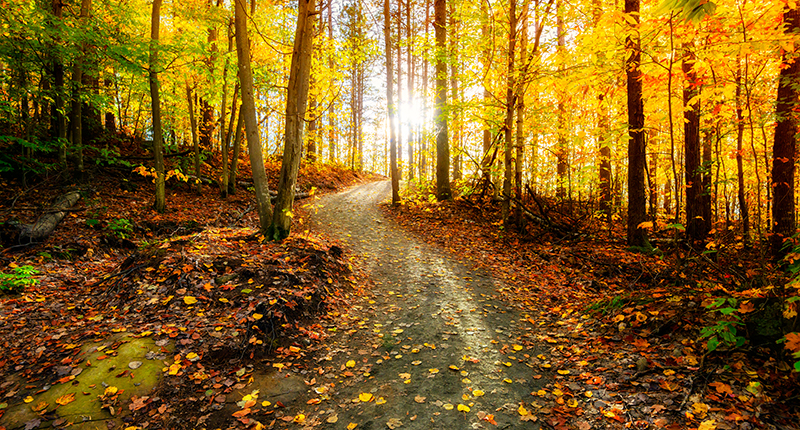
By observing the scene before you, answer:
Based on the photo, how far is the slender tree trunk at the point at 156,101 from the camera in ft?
26.8

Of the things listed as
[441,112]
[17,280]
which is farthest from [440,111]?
[17,280]

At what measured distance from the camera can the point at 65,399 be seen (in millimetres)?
3062

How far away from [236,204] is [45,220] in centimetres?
522

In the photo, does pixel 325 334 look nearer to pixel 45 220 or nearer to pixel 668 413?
pixel 668 413

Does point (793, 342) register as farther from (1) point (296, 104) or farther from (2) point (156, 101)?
Result: (2) point (156, 101)

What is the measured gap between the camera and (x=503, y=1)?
28.0 ft

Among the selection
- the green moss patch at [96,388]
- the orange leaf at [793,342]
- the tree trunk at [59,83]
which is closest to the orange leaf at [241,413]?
the green moss patch at [96,388]

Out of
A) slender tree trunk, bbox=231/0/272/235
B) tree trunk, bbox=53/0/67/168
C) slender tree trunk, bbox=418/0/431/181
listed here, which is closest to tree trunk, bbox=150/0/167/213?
tree trunk, bbox=53/0/67/168

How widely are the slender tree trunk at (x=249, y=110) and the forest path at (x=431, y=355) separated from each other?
8.68 feet

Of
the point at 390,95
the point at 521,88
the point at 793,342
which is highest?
the point at 390,95

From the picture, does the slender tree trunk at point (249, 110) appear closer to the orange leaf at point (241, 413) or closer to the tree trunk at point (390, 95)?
the orange leaf at point (241, 413)

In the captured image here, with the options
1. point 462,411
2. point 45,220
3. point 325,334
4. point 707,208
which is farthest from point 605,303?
point 45,220

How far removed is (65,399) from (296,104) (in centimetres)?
556

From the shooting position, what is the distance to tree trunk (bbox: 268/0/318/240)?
667 cm
